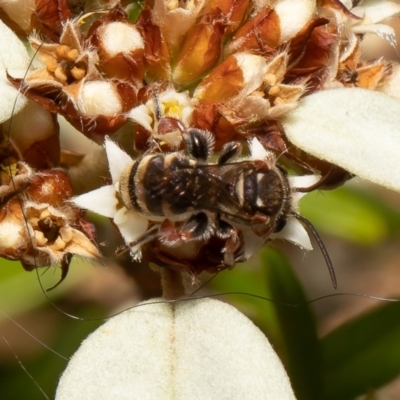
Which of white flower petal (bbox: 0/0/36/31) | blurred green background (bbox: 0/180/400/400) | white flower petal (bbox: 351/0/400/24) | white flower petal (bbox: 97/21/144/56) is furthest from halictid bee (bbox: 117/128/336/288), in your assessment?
white flower petal (bbox: 351/0/400/24)

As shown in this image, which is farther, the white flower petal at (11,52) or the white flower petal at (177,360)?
the white flower petal at (11,52)

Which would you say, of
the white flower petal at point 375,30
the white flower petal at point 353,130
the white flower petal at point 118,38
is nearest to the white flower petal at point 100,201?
the white flower petal at point 118,38

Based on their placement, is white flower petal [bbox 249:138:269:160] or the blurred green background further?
the blurred green background

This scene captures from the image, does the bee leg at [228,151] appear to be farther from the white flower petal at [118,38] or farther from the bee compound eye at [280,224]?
the white flower petal at [118,38]

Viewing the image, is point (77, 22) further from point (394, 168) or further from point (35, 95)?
point (394, 168)

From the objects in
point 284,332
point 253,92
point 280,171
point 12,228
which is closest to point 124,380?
point 12,228

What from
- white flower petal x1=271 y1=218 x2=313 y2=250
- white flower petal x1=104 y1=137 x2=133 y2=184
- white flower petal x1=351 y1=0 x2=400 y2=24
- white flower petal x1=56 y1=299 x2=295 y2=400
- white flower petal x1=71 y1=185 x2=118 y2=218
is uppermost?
white flower petal x1=351 y1=0 x2=400 y2=24

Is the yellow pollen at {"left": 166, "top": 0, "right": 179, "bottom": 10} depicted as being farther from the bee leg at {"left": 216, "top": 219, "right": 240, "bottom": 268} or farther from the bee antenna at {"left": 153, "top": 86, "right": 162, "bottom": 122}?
the bee leg at {"left": 216, "top": 219, "right": 240, "bottom": 268}
